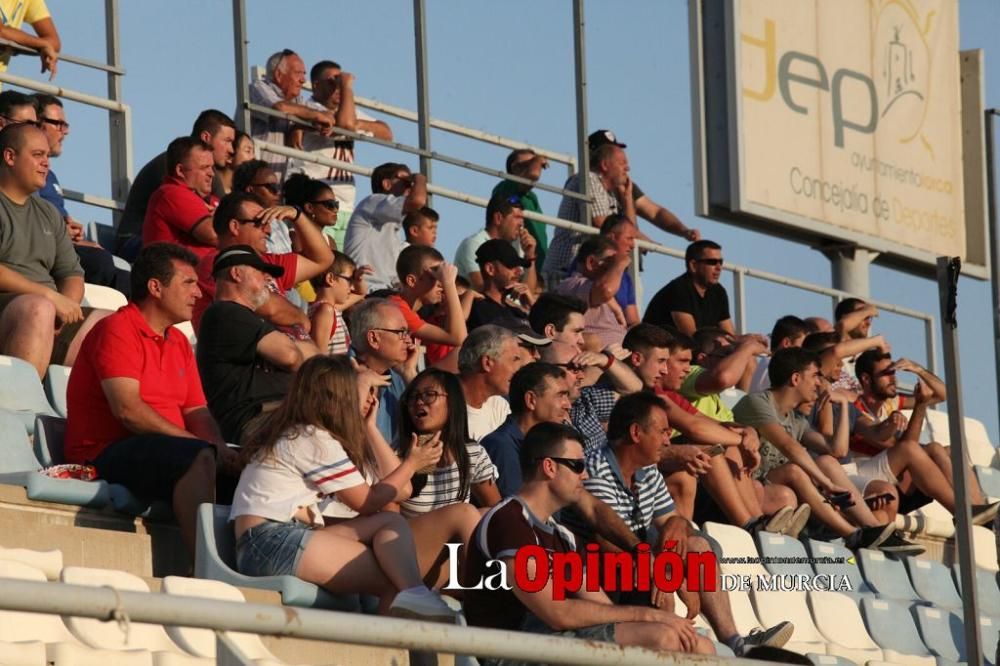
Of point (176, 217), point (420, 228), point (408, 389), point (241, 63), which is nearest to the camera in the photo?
point (408, 389)

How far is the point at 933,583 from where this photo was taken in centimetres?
957

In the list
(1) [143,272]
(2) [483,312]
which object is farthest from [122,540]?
(2) [483,312]

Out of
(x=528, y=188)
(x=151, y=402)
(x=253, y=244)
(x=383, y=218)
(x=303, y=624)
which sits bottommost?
(x=303, y=624)

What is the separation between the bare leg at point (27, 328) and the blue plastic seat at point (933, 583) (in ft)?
15.0

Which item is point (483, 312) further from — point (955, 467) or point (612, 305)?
point (955, 467)

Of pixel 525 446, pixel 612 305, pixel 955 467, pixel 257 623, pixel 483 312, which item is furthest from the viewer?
pixel 612 305

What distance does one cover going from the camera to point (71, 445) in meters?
6.40

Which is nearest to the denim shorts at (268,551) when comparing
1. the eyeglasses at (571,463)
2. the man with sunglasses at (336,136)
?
the eyeglasses at (571,463)

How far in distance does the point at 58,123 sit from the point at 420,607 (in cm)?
375

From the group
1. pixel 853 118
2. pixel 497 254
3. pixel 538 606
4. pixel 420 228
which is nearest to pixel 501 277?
pixel 497 254

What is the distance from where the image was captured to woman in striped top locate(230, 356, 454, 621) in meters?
5.75

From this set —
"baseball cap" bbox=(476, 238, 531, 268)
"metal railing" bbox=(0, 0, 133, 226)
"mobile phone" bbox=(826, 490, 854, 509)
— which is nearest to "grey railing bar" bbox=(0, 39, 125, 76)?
"metal railing" bbox=(0, 0, 133, 226)

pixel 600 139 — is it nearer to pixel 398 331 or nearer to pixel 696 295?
pixel 696 295

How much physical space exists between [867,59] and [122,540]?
10.2 metres
